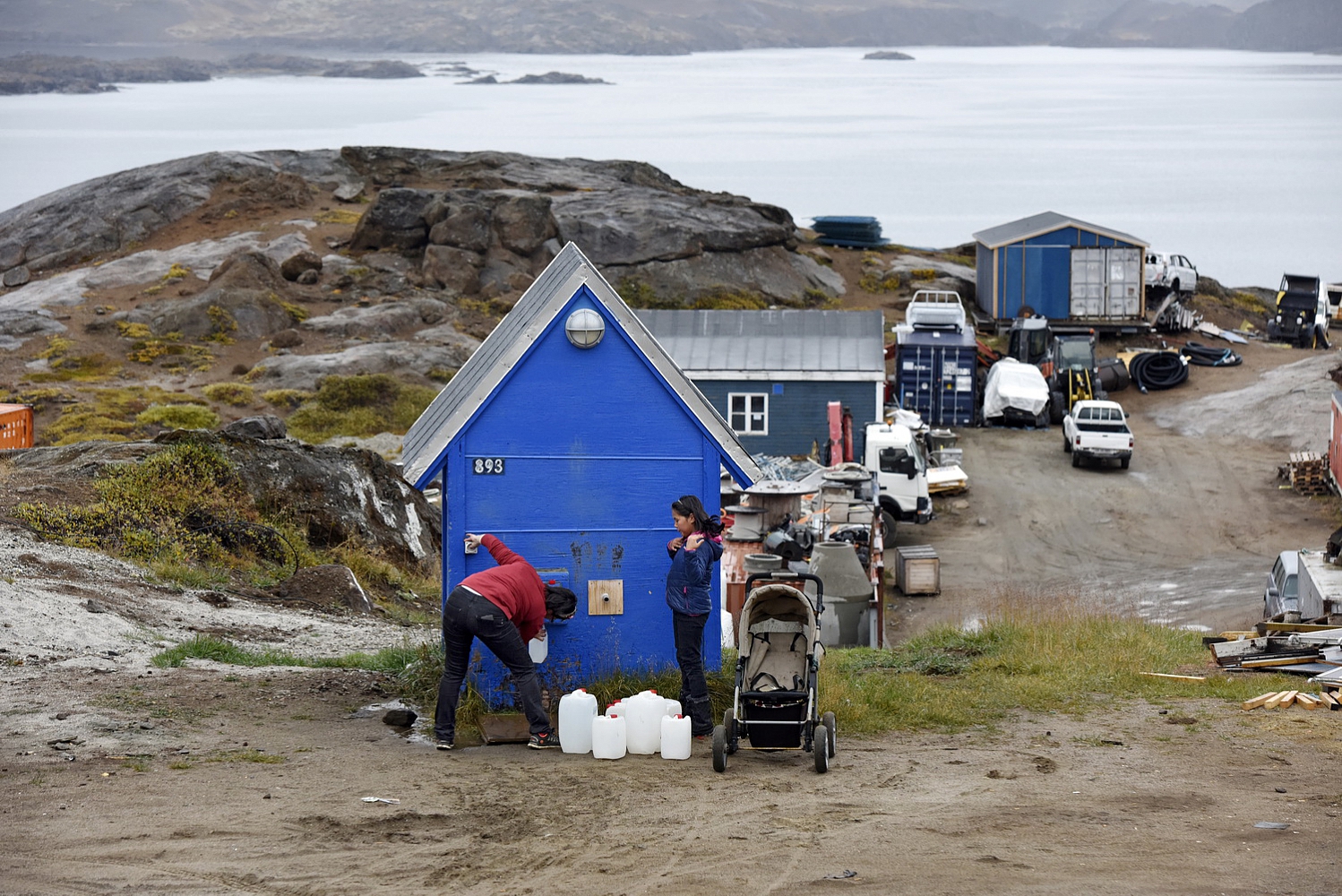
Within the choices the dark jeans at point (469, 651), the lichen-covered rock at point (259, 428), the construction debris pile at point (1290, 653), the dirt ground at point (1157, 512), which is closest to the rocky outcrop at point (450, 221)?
the dirt ground at point (1157, 512)

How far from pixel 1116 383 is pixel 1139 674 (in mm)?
35040

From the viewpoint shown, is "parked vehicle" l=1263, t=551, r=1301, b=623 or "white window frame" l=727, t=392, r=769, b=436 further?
"white window frame" l=727, t=392, r=769, b=436

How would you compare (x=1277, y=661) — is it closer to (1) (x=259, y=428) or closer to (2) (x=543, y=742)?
(2) (x=543, y=742)

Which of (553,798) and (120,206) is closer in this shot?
(553,798)

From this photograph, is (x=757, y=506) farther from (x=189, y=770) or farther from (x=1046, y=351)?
(x=1046, y=351)

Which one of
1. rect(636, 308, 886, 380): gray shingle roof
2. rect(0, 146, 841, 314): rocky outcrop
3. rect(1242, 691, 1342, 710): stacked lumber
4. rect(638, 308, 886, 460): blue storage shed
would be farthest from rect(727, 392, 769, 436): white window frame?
rect(1242, 691, 1342, 710): stacked lumber

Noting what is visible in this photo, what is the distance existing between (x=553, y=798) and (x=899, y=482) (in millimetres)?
23753

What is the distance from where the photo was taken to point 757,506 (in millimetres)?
24938

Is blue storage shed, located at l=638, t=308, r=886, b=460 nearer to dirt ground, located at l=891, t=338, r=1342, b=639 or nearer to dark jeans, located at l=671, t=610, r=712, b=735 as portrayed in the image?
dirt ground, located at l=891, t=338, r=1342, b=639

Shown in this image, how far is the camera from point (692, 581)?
10367mm

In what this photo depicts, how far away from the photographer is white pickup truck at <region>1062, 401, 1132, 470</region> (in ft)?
121

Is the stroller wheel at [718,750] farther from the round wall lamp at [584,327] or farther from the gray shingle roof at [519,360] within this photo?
the round wall lamp at [584,327]

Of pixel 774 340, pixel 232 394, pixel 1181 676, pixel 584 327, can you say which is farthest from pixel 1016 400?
pixel 584 327

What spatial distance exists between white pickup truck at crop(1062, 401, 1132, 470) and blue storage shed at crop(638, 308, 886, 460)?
574cm
